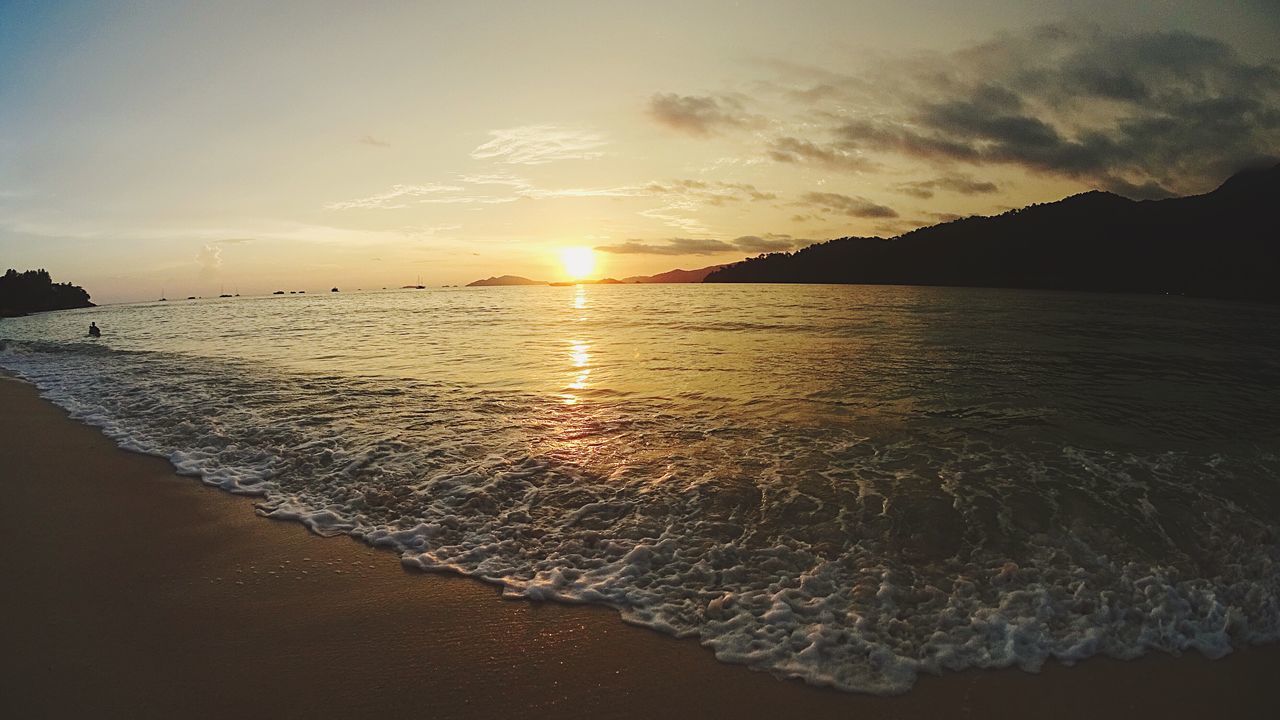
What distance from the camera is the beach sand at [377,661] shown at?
12.5ft

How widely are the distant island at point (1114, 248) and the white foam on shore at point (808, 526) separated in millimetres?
96315

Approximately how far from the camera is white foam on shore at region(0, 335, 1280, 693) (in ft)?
15.3

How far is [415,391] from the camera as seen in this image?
13766 millimetres

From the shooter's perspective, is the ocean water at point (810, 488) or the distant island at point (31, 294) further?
the distant island at point (31, 294)

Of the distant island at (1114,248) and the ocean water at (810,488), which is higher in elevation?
the distant island at (1114,248)

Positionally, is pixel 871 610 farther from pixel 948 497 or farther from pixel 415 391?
pixel 415 391

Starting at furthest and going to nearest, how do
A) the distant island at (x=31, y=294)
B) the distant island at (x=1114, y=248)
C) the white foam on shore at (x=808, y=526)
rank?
1. the distant island at (x=31, y=294)
2. the distant island at (x=1114, y=248)
3. the white foam on shore at (x=808, y=526)

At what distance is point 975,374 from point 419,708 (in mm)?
16194

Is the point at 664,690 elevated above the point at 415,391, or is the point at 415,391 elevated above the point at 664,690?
the point at 415,391

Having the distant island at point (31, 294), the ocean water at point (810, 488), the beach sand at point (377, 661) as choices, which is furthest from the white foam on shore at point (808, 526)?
the distant island at point (31, 294)

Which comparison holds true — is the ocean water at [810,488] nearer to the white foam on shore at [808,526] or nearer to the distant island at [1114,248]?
the white foam on shore at [808,526]

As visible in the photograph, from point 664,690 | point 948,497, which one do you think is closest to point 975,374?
point 948,497

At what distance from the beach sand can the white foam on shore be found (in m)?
0.24

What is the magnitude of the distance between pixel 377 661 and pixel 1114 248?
14197 cm
